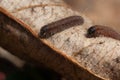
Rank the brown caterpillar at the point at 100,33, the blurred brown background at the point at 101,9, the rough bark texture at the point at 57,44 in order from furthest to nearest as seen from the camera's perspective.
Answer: the blurred brown background at the point at 101,9, the brown caterpillar at the point at 100,33, the rough bark texture at the point at 57,44

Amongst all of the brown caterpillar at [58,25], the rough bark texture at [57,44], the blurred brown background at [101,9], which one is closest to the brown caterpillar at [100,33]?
the rough bark texture at [57,44]

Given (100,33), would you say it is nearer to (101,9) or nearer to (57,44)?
(57,44)

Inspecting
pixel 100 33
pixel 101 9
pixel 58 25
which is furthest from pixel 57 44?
Result: pixel 101 9

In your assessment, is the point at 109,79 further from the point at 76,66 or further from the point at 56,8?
the point at 56,8

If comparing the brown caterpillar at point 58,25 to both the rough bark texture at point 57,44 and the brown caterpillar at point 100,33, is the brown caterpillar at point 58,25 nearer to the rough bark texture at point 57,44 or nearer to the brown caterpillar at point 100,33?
the rough bark texture at point 57,44

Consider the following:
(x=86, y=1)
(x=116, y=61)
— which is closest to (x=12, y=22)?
(x=116, y=61)

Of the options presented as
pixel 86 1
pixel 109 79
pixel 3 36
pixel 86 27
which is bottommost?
pixel 109 79
